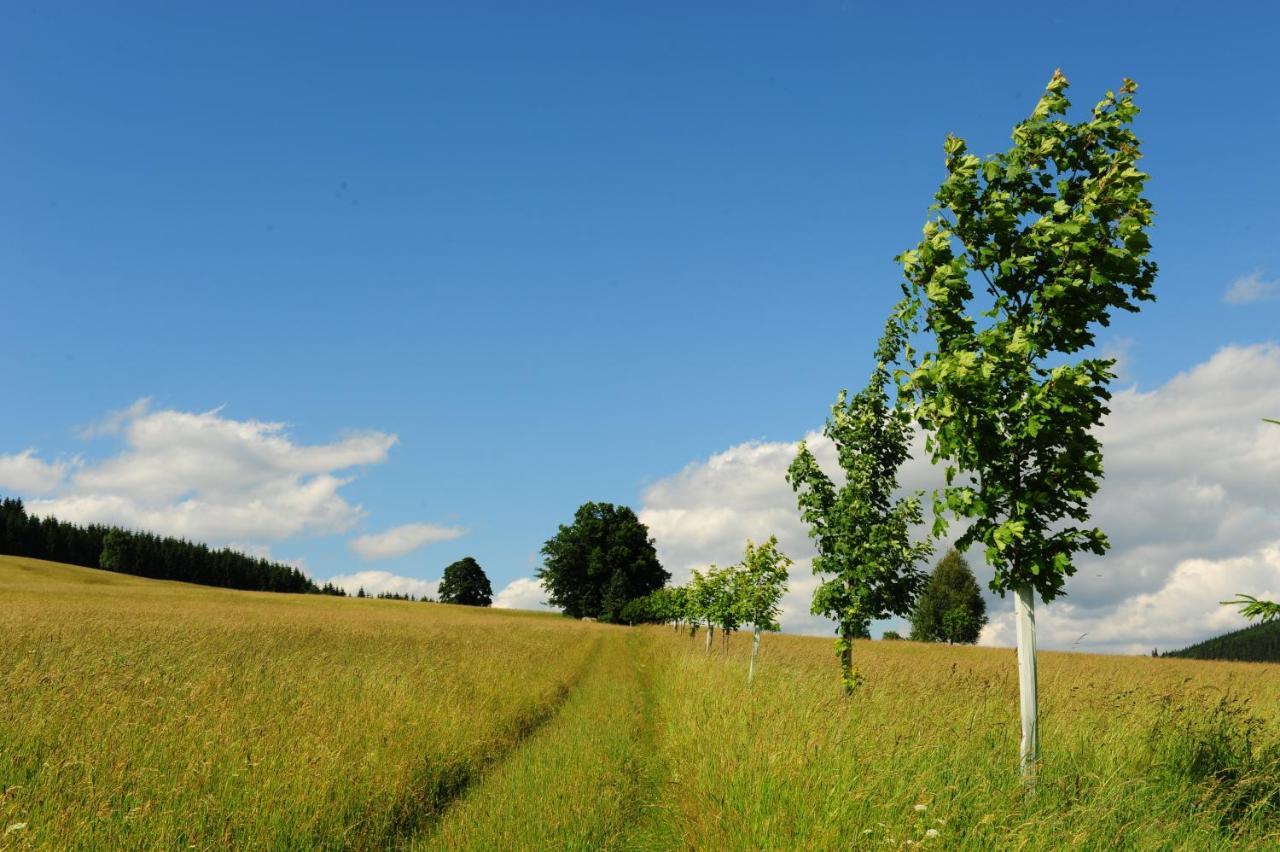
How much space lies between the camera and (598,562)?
316 ft

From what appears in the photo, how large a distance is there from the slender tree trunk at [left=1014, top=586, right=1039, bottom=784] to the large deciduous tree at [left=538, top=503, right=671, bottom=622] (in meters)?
86.9

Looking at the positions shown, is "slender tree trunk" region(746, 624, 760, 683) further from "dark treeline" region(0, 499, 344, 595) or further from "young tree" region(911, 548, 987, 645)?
"dark treeline" region(0, 499, 344, 595)

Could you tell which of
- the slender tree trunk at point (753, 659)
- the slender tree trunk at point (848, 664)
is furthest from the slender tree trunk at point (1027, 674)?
the slender tree trunk at point (753, 659)

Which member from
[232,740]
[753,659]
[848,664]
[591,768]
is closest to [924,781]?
[591,768]

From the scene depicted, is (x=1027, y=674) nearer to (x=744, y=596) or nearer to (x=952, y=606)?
(x=744, y=596)

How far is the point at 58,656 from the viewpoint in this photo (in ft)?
49.9

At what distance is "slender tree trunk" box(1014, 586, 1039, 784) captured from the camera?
8266 mm

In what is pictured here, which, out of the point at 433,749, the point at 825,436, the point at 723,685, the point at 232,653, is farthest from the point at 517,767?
the point at 232,653

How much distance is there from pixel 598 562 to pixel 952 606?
136 ft

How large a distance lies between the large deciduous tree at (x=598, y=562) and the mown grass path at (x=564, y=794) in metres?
82.1

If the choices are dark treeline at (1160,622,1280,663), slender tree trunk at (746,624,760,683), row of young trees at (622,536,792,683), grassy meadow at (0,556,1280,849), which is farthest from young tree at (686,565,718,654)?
dark treeline at (1160,622,1280,663)

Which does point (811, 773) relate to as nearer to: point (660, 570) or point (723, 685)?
point (723, 685)

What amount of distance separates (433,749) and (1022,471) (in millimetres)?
8438

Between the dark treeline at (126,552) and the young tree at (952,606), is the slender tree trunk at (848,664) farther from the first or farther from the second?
the dark treeline at (126,552)
